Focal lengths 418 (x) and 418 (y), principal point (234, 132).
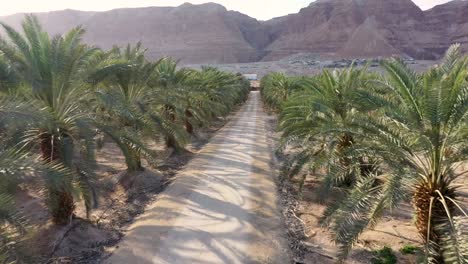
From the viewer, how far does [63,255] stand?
729 cm

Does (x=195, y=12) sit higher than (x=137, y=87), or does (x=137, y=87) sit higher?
(x=195, y=12)

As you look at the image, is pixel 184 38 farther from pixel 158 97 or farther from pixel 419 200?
pixel 419 200

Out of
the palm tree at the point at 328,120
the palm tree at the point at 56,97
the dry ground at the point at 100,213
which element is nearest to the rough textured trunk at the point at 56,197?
the palm tree at the point at 56,97

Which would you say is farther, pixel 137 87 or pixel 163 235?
pixel 137 87

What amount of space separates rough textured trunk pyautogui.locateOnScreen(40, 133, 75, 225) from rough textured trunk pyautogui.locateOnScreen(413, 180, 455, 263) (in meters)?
6.14

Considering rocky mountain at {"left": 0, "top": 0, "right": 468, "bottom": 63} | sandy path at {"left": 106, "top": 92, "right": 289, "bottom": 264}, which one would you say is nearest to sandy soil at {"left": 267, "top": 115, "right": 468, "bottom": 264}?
sandy path at {"left": 106, "top": 92, "right": 289, "bottom": 264}

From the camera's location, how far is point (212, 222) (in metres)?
8.81

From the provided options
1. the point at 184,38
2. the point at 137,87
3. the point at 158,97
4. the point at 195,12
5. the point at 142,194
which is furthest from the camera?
the point at 195,12

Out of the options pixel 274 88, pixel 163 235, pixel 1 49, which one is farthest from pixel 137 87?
pixel 274 88

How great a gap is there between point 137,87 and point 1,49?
Result: 5.65 meters

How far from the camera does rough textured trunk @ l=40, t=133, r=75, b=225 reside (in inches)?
308

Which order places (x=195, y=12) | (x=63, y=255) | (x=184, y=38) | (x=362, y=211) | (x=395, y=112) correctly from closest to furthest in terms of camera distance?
1. (x=362, y=211)
2. (x=395, y=112)
3. (x=63, y=255)
4. (x=184, y=38)
5. (x=195, y=12)

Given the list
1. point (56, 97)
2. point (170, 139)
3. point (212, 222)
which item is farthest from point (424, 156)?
point (170, 139)

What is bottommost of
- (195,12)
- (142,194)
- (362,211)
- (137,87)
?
(142,194)
